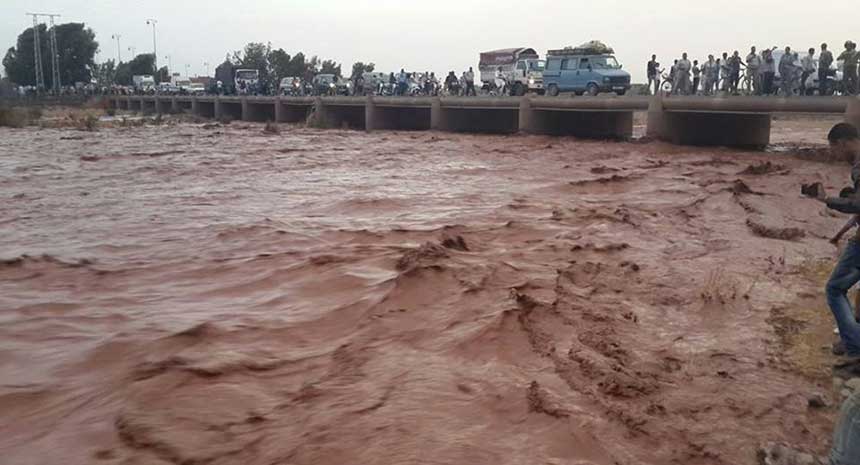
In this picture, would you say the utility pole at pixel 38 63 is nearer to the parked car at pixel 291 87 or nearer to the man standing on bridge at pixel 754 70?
the parked car at pixel 291 87

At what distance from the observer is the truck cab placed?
3078 centimetres

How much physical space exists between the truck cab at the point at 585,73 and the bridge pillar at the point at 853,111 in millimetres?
11974

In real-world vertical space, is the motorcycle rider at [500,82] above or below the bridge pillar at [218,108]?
above

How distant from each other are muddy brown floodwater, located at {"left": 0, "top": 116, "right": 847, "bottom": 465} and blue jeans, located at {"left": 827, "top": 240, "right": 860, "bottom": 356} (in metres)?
0.32

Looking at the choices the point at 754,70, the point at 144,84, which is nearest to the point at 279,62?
the point at 144,84

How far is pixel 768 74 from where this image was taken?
22812mm

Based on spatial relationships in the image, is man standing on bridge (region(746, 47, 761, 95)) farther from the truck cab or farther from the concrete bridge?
the truck cab

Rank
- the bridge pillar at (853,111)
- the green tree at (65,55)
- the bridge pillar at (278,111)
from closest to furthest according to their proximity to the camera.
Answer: the bridge pillar at (853,111) < the bridge pillar at (278,111) < the green tree at (65,55)

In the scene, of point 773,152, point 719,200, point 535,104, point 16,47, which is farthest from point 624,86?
point 16,47

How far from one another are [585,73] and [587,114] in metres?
1.83

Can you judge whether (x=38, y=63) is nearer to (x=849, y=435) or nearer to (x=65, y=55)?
(x=65, y=55)

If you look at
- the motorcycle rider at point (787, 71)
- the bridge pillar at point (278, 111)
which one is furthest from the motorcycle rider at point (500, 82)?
the motorcycle rider at point (787, 71)

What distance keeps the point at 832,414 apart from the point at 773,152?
20.7 metres

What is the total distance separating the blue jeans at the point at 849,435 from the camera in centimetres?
331
